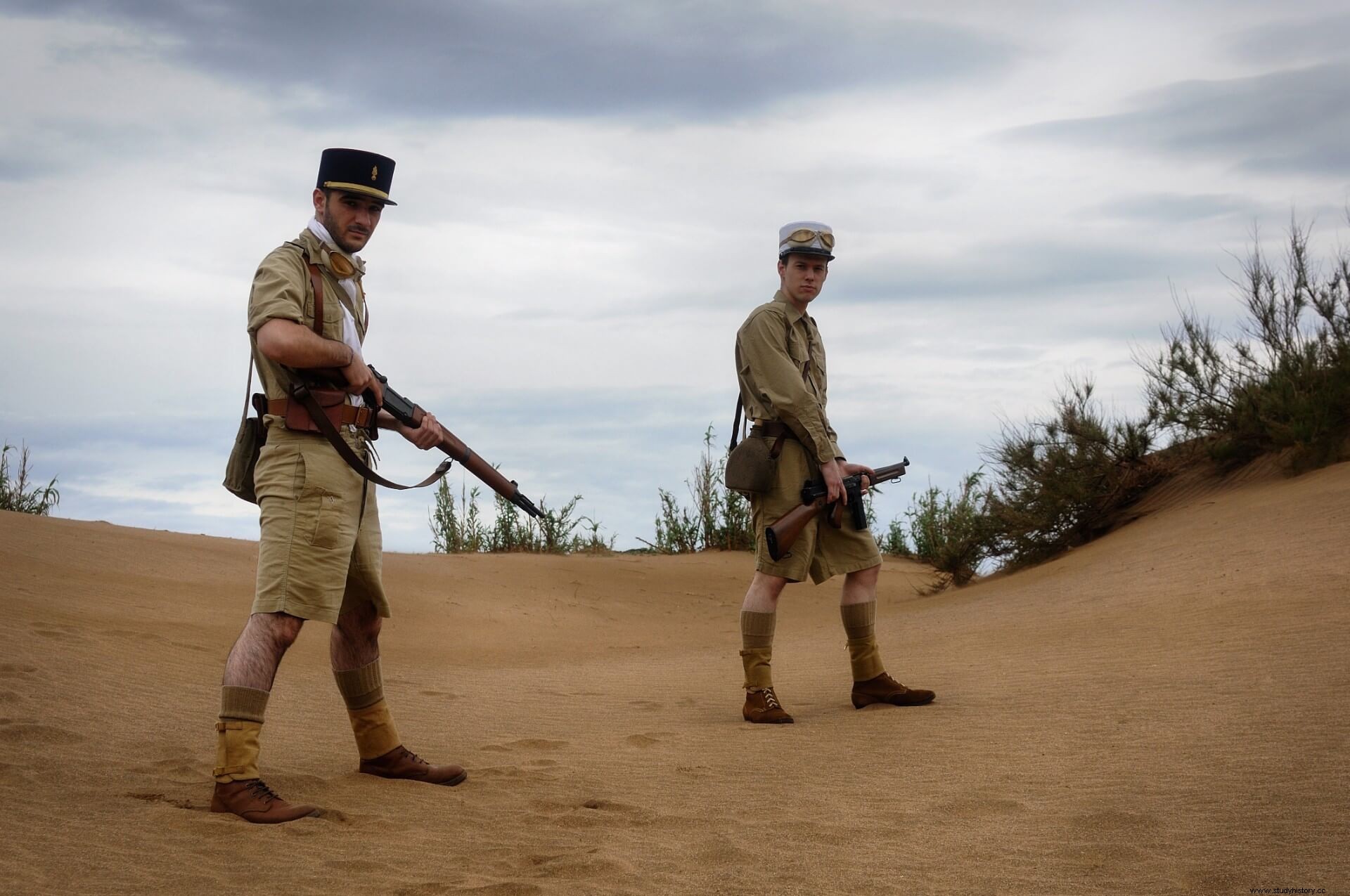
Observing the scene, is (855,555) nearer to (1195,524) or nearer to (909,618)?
(909,618)

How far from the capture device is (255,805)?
421 centimetres

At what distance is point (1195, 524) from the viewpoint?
36.0 feet

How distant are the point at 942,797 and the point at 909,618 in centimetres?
649

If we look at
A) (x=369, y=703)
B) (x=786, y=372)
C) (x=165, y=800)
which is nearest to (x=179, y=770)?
(x=165, y=800)

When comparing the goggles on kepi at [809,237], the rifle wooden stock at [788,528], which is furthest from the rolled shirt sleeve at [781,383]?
the goggles on kepi at [809,237]

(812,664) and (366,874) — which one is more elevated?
(812,664)

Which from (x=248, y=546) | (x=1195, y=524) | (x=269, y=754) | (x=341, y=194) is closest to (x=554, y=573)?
(x=248, y=546)

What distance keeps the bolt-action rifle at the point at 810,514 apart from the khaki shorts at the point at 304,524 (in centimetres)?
238

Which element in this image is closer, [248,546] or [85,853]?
[85,853]

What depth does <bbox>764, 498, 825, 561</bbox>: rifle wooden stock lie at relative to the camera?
622cm

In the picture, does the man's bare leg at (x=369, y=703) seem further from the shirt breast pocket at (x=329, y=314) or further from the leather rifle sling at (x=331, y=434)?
the shirt breast pocket at (x=329, y=314)

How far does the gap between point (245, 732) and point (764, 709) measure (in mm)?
2903

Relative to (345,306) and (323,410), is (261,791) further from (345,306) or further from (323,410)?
(345,306)

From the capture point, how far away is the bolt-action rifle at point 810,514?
6227 millimetres
